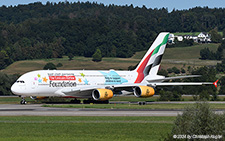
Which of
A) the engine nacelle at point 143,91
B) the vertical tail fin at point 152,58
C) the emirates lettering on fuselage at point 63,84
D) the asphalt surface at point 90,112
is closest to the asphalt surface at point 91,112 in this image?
the asphalt surface at point 90,112

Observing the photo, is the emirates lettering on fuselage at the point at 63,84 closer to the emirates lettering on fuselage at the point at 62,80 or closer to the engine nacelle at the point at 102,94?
the emirates lettering on fuselage at the point at 62,80

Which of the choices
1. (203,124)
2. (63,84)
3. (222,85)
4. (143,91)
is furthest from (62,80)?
(222,85)

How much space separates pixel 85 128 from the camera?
32.7m

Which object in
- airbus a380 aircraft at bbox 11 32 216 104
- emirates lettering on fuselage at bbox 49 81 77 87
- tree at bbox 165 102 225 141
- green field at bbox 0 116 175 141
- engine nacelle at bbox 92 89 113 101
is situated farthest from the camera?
emirates lettering on fuselage at bbox 49 81 77 87

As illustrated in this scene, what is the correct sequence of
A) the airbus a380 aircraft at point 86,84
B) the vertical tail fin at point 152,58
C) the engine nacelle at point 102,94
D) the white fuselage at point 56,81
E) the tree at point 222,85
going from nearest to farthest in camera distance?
the white fuselage at point 56,81 → the airbus a380 aircraft at point 86,84 → the engine nacelle at point 102,94 → the vertical tail fin at point 152,58 → the tree at point 222,85

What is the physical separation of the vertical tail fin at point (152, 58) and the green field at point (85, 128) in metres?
35.0

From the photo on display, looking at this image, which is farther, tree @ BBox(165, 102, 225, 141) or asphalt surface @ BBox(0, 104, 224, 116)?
asphalt surface @ BBox(0, 104, 224, 116)

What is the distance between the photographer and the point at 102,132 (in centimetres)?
3052

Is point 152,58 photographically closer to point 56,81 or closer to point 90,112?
point 56,81

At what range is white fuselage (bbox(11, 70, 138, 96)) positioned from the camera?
6309 cm

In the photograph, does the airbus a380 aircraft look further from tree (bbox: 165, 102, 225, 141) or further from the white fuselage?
tree (bbox: 165, 102, 225, 141)

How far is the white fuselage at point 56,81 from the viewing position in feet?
207

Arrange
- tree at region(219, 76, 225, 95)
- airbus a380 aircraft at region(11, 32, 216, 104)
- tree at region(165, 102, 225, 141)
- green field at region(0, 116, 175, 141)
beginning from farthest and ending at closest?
tree at region(219, 76, 225, 95) < airbus a380 aircraft at region(11, 32, 216, 104) < green field at region(0, 116, 175, 141) < tree at region(165, 102, 225, 141)

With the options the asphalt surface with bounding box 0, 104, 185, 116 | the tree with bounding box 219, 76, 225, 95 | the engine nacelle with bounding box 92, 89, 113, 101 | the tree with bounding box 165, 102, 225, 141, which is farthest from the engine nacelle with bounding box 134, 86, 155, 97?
the tree with bounding box 165, 102, 225, 141
